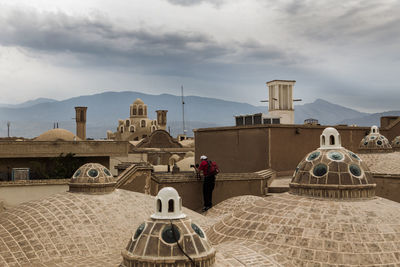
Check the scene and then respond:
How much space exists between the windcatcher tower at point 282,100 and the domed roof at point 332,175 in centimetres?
1551

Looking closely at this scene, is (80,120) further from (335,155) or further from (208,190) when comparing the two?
(335,155)

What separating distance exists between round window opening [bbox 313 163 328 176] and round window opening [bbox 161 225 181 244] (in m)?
4.32

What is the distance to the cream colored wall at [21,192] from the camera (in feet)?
63.2

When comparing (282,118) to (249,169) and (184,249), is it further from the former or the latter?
(184,249)

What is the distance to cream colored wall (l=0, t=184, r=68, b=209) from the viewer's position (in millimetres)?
19266

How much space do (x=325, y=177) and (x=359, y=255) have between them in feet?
6.46

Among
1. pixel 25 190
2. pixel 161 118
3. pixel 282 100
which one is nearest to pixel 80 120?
pixel 161 118

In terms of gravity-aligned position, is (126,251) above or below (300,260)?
above

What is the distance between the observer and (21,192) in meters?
19.6

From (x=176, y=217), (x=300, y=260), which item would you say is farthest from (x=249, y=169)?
(x=176, y=217)

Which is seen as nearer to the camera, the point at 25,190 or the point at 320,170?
the point at 320,170

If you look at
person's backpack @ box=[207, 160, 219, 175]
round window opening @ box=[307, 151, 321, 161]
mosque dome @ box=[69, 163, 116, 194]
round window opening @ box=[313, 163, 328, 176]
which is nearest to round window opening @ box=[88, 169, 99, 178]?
mosque dome @ box=[69, 163, 116, 194]

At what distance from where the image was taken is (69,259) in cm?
1001

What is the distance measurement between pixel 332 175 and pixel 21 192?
14.4m
